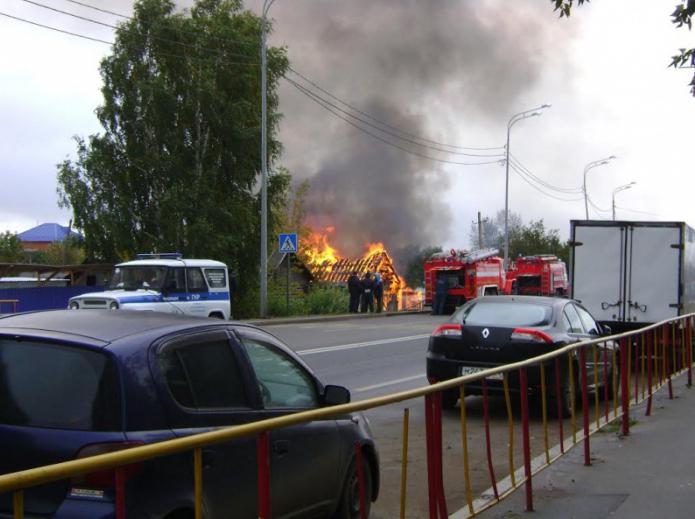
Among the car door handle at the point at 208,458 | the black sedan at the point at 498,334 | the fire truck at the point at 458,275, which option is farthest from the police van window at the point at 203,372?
the fire truck at the point at 458,275

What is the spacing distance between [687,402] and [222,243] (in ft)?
75.4

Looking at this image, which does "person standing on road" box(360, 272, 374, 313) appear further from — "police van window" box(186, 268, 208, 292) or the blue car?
the blue car

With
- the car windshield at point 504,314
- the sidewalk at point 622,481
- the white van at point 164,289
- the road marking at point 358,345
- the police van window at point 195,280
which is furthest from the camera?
the police van window at point 195,280

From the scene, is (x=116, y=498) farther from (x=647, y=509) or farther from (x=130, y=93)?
(x=130, y=93)

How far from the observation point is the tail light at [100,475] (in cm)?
277

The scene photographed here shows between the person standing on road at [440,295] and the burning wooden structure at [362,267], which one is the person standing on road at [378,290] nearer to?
the person standing on road at [440,295]

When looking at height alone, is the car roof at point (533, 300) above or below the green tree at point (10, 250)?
below

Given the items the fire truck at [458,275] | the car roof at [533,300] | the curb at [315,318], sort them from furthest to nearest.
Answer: the fire truck at [458,275], the curb at [315,318], the car roof at [533,300]

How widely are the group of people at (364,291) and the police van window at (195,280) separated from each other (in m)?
14.7

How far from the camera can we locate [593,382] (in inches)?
297

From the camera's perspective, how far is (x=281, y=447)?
4.01m

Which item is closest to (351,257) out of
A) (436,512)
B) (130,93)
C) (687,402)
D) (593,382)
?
(130,93)

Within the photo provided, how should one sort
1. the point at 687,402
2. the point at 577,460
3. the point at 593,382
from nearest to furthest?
the point at 577,460, the point at 593,382, the point at 687,402

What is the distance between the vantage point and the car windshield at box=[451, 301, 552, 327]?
9844 mm
